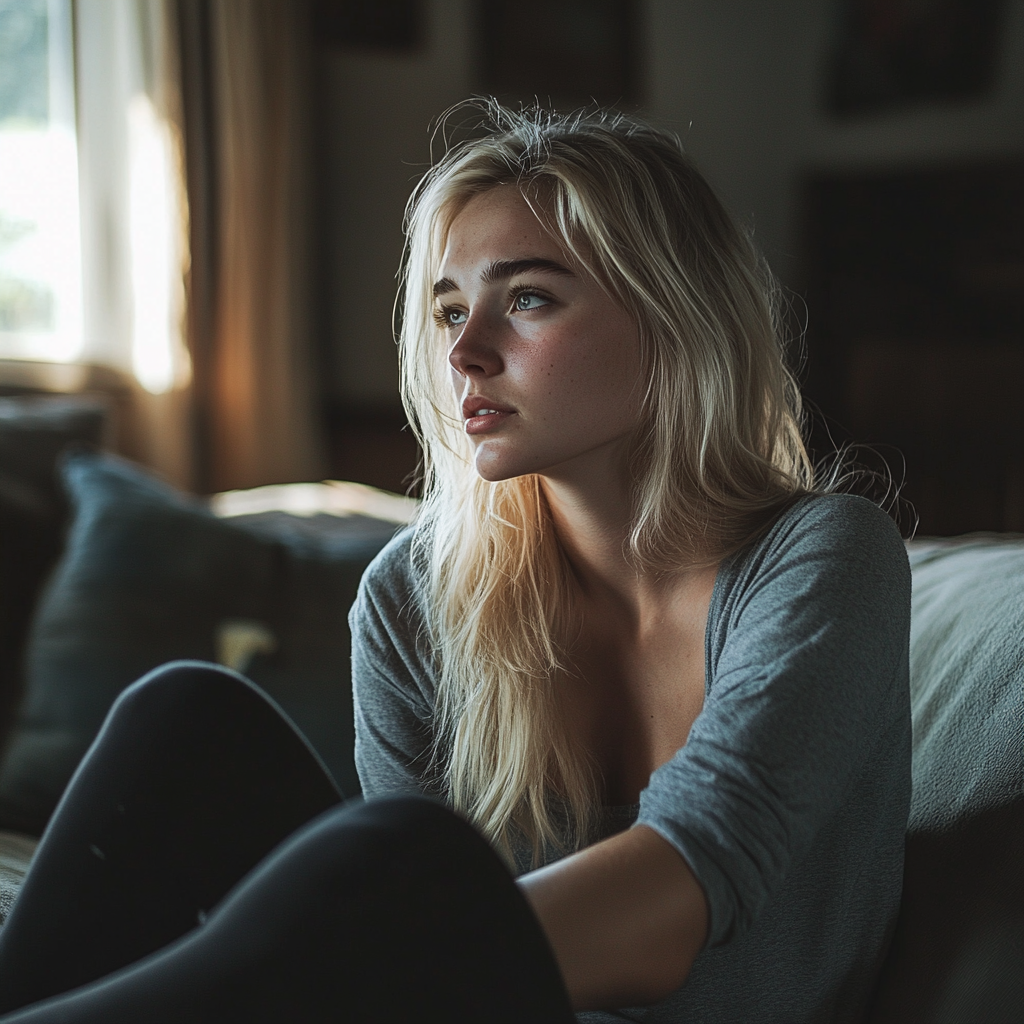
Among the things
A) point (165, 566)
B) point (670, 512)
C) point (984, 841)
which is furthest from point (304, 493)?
point (984, 841)

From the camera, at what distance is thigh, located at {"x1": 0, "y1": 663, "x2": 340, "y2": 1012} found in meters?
0.91

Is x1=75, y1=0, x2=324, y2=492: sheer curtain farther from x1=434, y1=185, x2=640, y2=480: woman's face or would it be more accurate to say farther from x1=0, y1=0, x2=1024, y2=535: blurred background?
x1=434, y1=185, x2=640, y2=480: woman's face

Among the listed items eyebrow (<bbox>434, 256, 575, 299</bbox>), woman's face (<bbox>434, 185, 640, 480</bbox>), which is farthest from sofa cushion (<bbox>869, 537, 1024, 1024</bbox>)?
eyebrow (<bbox>434, 256, 575, 299</bbox>)

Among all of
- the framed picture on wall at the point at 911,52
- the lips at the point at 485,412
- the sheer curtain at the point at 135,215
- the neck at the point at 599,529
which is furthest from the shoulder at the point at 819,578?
the sheer curtain at the point at 135,215

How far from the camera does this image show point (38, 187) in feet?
9.88

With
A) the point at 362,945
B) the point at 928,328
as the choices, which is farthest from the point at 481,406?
the point at 928,328

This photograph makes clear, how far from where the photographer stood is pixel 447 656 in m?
1.08

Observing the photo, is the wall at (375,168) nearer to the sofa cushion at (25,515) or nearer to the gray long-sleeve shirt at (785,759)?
the sofa cushion at (25,515)

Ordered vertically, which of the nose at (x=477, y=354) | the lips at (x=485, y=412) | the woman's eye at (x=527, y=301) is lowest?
the lips at (x=485, y=412)

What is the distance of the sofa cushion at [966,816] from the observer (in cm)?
89

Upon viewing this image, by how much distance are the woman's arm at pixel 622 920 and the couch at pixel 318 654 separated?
1.02 ft

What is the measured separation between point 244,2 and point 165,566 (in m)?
2.01

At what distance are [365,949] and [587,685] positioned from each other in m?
0.49

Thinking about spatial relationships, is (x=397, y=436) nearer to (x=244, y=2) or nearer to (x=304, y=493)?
(x=244, y=2)
